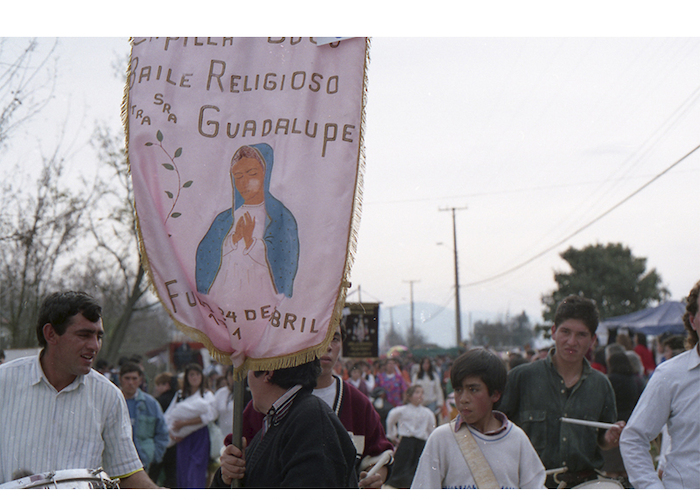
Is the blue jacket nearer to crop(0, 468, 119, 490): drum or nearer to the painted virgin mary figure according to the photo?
crop(0, 468, 119, 490): drum

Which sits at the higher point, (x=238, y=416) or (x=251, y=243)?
(x=251, y=243)

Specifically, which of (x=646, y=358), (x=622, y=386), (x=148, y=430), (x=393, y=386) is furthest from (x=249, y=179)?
(x=646, y=358)

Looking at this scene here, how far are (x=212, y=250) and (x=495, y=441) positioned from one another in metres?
1.54

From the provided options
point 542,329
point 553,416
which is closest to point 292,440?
point 553,416

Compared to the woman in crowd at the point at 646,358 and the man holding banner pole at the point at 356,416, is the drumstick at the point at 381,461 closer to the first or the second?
the man holding banner pole at the point at 356,416

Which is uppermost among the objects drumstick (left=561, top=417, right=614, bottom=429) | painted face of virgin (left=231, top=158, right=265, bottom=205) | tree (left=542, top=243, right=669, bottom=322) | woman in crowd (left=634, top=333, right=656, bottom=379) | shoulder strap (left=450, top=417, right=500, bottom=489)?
tree (left=542, top=243, right=669, bottom=322)

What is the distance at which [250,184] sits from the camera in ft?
9.75

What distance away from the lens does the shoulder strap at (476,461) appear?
2963mm

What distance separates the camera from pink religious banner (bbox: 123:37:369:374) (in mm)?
2869

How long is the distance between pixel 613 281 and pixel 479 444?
38687mm

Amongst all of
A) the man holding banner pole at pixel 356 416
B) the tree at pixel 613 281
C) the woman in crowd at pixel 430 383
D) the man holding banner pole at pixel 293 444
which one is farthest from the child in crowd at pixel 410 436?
the tree at pixel 613 281

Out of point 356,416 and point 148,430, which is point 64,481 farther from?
point 148,430

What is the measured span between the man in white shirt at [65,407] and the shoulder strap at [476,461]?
1655 mm

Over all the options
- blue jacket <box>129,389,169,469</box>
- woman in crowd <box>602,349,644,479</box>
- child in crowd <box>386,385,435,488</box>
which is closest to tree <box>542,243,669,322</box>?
child in crowd <box>386,385,435,488</box>
